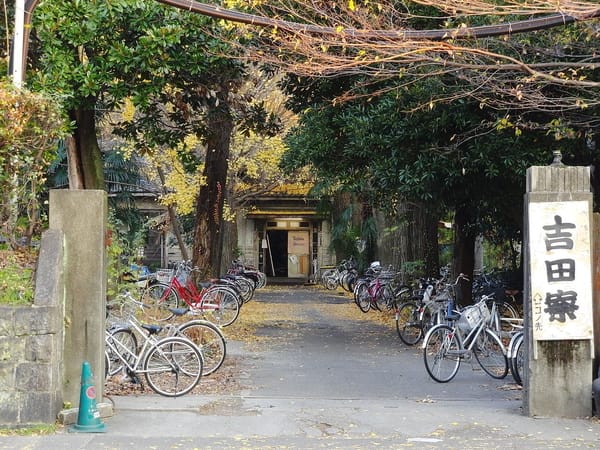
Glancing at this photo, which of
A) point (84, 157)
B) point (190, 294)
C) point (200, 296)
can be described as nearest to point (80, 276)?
point (84, 157)

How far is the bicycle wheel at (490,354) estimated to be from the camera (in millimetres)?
11531

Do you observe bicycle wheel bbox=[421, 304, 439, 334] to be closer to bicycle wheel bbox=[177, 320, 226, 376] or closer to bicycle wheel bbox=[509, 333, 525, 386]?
bicycle wheel bbox=[509, 333, 525, 386]

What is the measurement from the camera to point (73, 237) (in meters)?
8.58

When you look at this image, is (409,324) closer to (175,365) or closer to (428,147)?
(428,147)

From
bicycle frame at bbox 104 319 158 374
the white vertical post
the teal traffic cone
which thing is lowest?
the teal traffic cone

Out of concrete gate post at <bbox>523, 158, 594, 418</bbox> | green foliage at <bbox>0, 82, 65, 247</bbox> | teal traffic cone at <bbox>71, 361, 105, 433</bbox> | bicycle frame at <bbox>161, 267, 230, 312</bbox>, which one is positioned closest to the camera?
teal traffic cone at <bbox>71, 361, 105, 433</bbox>

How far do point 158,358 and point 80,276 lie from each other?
5.83ft

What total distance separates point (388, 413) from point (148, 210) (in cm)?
2854

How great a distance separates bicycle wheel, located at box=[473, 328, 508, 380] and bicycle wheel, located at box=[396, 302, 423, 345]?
10.1ft

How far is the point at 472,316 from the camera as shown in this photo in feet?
38.8

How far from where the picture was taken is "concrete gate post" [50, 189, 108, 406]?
8.55m

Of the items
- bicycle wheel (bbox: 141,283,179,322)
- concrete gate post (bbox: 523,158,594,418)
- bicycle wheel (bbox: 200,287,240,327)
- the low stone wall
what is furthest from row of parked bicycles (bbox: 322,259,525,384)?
the low stone wall

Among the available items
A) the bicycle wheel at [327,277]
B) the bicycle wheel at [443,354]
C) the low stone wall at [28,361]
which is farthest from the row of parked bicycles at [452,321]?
the bicycle wheel at [327,277]

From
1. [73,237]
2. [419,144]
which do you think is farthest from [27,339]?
[419,144]
